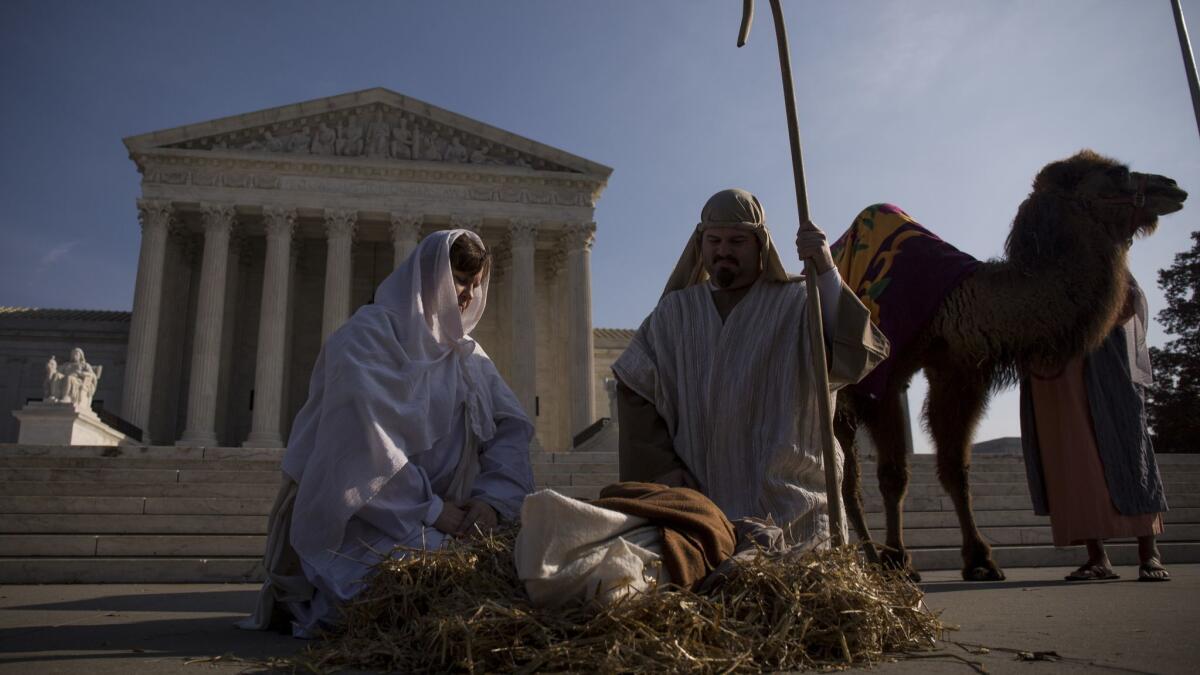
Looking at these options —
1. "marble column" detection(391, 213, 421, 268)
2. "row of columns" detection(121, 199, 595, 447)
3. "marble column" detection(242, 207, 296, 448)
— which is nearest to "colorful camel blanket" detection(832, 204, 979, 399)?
"row of columns" detection(121, 199, 595, 447)

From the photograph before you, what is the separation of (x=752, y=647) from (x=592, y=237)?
100 ft

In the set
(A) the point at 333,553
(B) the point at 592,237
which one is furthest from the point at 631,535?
(B) the point at 592,237

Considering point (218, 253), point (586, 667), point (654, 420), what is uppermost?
point (218, 253)

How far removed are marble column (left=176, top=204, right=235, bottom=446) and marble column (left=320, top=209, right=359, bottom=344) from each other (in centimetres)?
366

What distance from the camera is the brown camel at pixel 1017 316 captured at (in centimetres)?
555

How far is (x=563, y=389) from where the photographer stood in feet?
111

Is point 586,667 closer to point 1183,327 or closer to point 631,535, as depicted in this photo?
point 631,535

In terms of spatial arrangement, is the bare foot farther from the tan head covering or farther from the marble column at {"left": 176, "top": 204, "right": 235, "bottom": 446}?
the marble column at {"left": 176, "top": 204, "right": 235, "bottom": 446}

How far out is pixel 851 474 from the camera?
20.7 ft

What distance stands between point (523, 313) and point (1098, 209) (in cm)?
2616

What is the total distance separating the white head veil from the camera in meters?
3.77

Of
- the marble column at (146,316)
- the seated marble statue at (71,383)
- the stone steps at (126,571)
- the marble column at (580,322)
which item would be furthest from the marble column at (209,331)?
the stone steps at (126,571)

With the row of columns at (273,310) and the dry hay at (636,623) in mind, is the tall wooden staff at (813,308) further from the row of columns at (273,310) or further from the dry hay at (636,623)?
the row of columns at (273,310)

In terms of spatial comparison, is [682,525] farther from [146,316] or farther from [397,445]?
[146,316]
